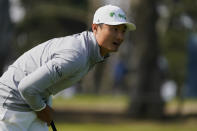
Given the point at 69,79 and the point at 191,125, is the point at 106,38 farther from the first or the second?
the point at 191,125

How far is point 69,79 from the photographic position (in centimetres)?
546

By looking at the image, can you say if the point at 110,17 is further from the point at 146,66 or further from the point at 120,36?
the point at 146,66

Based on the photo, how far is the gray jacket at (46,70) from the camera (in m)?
5.18

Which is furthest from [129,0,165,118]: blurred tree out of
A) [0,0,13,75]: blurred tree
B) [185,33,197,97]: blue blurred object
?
[0,0,13,75]: blurred tree

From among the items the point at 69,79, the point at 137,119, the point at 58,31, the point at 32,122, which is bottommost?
the point at 58,31

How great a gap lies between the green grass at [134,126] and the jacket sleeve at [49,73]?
36.7ft

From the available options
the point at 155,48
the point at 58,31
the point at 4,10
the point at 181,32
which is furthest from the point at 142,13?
the point at 58,31

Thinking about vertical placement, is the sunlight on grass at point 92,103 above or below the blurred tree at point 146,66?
below

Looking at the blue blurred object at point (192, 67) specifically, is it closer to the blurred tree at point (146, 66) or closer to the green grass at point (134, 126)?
the blurred tree at point (146, 66)

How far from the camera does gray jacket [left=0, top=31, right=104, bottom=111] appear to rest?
17.0 ft

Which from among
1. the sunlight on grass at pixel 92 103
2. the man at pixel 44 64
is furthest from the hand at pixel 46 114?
the sunlight on grass at pixel 92 103

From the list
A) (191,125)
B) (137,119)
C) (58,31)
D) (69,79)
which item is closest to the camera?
(69,79)

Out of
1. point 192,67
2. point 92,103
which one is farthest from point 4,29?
point 92,103

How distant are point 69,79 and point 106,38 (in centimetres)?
45
